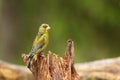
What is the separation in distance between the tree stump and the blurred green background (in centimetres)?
1030

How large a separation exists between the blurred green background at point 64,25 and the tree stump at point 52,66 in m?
10.3

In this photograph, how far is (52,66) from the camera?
984 centimetres

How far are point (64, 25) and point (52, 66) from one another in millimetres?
11273

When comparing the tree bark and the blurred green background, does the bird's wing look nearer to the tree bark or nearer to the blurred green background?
the tree bark

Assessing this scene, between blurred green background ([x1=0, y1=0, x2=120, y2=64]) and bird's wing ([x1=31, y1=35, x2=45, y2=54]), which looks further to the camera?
blurred green background ([x1=0, y1=0, x2=120, y2=64])

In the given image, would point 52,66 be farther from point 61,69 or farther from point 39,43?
point 39,43

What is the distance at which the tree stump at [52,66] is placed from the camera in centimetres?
983

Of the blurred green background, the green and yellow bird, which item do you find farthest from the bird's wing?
the blurred green background

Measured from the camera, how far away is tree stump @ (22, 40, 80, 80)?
9.83 meters

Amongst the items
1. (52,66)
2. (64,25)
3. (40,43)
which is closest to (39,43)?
(40,43)

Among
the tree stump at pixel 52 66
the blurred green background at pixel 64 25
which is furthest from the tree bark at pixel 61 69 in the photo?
the blurred green background at pixel 64 25

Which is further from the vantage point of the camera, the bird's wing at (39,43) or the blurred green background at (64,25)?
the blurred green background at (64,25)

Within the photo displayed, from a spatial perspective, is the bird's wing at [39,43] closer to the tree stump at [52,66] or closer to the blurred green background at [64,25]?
the tree stump at [52,66]

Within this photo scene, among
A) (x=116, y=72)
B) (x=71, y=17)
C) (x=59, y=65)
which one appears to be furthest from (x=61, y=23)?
(x=59, y=65)
